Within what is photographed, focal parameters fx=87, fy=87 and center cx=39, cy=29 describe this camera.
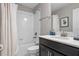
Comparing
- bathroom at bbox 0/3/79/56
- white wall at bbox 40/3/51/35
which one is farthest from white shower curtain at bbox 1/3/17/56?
white wall at bbox 40/3/51/35

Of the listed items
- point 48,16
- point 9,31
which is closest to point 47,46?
point 48,16

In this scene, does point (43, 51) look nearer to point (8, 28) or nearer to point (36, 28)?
point (36, 28)

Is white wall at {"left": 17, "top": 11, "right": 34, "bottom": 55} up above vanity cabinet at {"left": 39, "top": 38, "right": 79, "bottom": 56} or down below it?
above

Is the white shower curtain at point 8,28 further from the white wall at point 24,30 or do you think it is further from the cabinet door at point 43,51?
the cabinet door at point 43,51

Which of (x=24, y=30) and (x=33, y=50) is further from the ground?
(x=24, y=30)

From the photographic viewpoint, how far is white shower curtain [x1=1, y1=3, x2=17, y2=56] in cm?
140

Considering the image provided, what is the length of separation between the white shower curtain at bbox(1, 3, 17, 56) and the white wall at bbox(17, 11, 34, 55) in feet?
0.24

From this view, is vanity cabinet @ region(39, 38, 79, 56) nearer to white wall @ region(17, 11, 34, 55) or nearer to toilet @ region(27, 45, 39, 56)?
toilet @ region(27, 45, 39, 56)

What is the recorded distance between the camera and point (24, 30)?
4.93ft

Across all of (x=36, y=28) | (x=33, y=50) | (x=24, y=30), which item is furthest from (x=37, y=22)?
(x=33, y=50)

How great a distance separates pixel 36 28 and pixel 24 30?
213mm

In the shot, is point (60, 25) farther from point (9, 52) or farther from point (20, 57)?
point (9, 52)

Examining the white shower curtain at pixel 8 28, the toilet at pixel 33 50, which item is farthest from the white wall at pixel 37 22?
the white shower curtain at pixel 8 28

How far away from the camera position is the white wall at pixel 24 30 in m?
1.45
